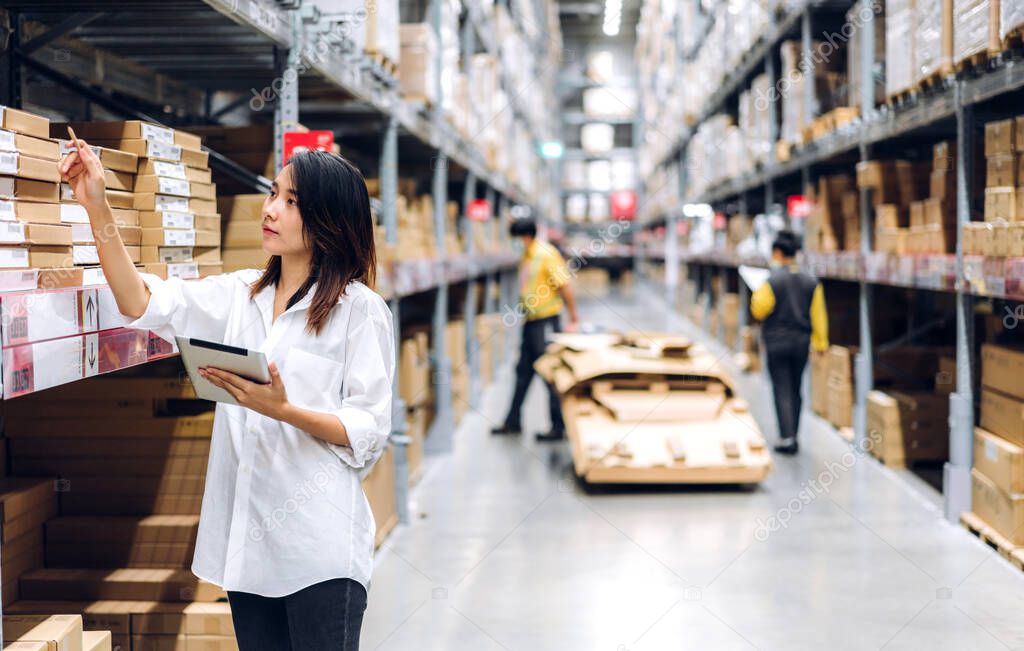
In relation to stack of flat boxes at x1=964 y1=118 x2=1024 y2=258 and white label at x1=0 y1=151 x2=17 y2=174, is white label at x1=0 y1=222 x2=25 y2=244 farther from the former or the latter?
stack of flat boxes at x1=964 y1=118 x2=1024 y2=258

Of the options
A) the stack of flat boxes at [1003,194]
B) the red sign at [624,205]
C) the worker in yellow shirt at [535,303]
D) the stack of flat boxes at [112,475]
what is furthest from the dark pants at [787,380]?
the red sign at [624,205]

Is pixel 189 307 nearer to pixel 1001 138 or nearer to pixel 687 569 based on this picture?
pixel 687 569

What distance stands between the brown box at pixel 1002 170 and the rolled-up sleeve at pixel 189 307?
3836 mm

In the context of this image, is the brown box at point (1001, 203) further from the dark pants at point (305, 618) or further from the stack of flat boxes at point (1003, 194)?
the dark pants at point (305, 618)

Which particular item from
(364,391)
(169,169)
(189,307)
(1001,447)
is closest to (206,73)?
(169,169)

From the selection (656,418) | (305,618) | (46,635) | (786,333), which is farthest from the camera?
(786,333)

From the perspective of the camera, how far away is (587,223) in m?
26.8

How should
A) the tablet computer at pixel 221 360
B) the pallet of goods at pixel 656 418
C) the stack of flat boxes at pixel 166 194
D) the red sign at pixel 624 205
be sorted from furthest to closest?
the red sign at pixel 624 205 → the pallet of goods at pixel 656 418 → the stack of flat boxes at pixel 166 194 → the tablet computer at pixel 221 360

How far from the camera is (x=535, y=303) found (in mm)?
7691

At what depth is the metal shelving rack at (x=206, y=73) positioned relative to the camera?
3283 mm

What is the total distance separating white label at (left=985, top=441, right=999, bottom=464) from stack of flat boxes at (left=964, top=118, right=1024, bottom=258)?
3.02 feet

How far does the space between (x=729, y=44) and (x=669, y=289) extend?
32.6ft

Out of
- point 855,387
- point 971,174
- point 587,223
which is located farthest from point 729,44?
point 587,223

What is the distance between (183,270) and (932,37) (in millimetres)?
4087
